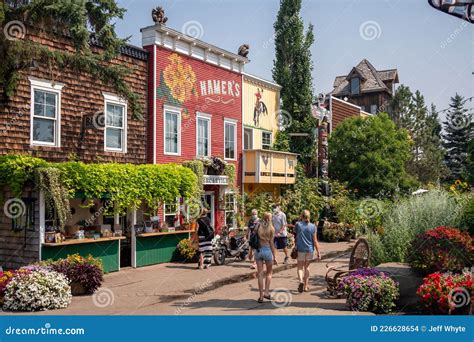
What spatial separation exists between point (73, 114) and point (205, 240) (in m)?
5.62

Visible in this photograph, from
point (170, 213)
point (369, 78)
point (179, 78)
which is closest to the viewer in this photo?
point (170, 213)

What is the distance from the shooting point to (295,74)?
28.6m

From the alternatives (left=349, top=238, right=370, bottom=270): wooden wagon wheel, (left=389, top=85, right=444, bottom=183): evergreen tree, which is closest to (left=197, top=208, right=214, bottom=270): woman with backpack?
(left=349, top=238, right=370, bottom=270): wooden wagon wheel

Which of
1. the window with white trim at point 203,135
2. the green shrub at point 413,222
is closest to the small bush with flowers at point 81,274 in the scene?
the green shrub at point 413,222

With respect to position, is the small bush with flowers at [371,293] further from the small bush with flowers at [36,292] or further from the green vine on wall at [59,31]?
the green vine on wall at [59,31]

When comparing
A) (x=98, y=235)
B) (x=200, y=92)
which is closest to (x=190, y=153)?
(x=200, y=92)

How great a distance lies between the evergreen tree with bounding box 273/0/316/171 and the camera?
2809cm

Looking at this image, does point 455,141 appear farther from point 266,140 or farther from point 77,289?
point 77,289

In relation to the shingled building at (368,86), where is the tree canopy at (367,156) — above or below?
below

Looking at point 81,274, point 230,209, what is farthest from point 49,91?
point 230,209

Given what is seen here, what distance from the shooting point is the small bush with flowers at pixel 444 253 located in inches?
398

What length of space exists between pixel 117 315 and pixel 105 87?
30.5 feet

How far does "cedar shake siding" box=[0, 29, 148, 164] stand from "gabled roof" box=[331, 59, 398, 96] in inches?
1635

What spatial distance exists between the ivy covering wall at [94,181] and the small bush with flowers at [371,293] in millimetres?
7398
